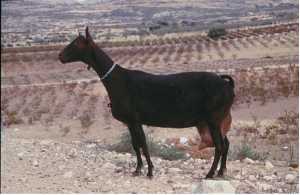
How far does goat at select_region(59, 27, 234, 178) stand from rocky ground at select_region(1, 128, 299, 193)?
44 cm

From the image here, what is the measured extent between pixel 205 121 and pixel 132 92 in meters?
0.99

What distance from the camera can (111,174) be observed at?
962 centimetres

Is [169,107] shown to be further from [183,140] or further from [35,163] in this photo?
[183,140]

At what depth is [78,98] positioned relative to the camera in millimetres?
25953

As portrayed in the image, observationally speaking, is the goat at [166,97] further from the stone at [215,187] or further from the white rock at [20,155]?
the white rock at [20,155]

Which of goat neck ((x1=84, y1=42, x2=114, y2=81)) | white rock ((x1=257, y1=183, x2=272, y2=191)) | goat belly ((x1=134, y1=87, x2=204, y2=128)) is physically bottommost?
white rock ((x1=257, y1=183, x2=272, y2=191))

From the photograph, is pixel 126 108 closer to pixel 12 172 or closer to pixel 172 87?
pixel 172 87

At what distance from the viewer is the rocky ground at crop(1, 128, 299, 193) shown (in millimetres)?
8805

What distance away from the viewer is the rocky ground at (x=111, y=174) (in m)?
8.80

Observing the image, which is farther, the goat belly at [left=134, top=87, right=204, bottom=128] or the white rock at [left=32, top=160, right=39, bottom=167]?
the white rock at [left=32, top=160, right=39, bottom=167]

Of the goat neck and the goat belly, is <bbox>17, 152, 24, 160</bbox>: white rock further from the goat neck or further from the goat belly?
the goat belly

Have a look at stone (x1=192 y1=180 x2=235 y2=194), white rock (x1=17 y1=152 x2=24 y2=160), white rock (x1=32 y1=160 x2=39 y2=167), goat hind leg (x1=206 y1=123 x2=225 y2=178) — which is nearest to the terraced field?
white rock (x1=17 y1=152 x2=24 y2=160)

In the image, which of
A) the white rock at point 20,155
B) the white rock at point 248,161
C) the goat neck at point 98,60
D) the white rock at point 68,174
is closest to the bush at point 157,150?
the white rock at point 248,161

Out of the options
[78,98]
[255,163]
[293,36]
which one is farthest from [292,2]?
[293,36]
